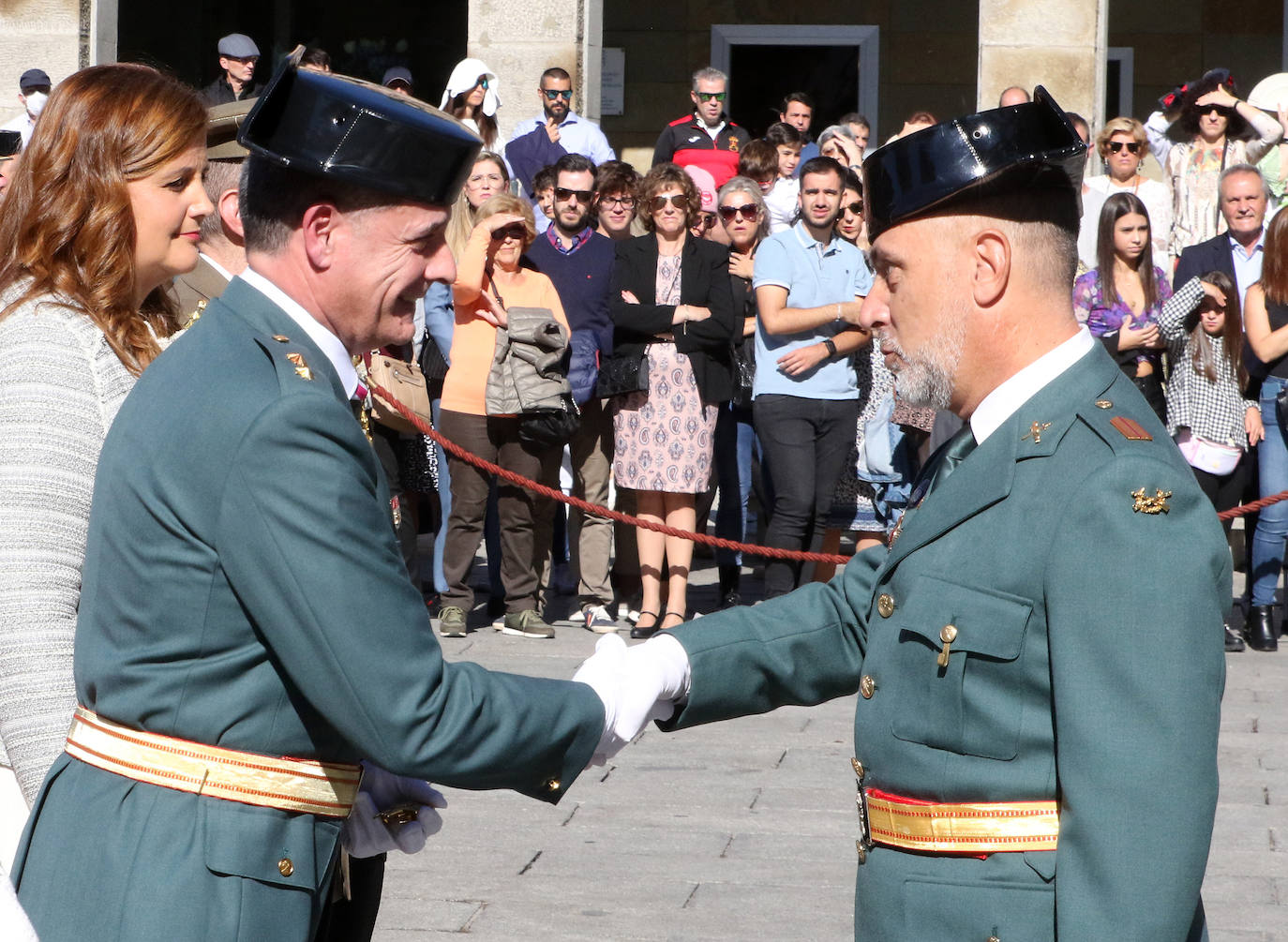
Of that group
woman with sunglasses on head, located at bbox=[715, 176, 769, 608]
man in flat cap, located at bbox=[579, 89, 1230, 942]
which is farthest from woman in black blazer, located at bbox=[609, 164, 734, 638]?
man in flat cap, located at bbox=[579, 89, 1230, 942]

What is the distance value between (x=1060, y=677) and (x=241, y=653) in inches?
39.6

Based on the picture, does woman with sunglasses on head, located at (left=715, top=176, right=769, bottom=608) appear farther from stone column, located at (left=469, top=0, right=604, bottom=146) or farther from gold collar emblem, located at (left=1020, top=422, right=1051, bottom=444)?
gold collar emblem, located at (left=1020, top=422, right=1051, bottom=444)

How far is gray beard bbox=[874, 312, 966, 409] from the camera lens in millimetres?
2369

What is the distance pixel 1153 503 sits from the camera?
205cm

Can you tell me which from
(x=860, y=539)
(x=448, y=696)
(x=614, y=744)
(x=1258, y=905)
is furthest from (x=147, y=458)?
(x=860, y=539)

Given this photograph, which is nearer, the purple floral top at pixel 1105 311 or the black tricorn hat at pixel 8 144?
the black tricorn hat at pixel 8 144

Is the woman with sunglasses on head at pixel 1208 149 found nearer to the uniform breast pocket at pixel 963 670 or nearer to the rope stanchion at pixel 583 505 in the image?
the rope stanchion at pixel 583 505

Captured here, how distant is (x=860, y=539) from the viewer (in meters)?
9.27

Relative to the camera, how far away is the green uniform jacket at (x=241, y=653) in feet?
6.63

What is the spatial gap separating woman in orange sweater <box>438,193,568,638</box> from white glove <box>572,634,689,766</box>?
5.16 m

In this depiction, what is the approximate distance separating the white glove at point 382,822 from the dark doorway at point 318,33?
15.8m

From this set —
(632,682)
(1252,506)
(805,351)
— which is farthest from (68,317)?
Answer: (1252,506)

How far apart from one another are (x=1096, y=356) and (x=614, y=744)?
88 centimetres

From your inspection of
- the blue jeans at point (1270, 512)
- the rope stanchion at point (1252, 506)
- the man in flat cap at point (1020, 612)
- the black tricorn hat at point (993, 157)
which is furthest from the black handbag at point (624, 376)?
the black tricorn hat at point (993, 157)
